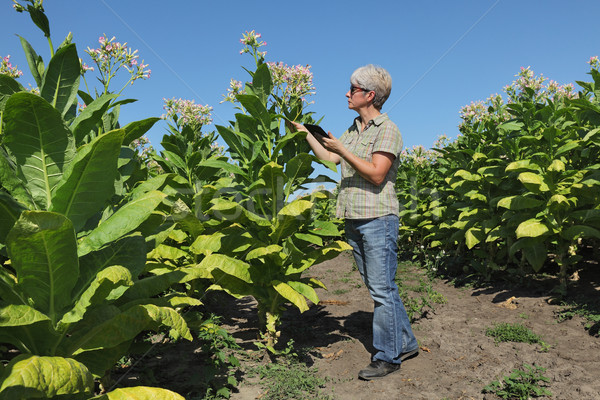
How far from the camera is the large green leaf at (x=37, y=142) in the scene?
1.65m

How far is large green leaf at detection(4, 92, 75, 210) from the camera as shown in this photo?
5.42ft

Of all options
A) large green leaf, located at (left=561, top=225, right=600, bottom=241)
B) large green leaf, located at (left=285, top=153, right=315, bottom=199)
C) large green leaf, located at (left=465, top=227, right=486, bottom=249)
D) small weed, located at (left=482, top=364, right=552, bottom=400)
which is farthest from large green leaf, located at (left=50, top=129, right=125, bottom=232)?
large green leaf, located at (left=465, top=227, right=486, bottom=249)

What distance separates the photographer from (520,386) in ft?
8.94

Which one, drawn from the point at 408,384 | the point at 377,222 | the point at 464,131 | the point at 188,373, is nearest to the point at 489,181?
the point at 464,131

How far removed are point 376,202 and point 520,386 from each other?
5.04ft

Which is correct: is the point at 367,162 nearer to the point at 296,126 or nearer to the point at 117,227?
the point at 296,126

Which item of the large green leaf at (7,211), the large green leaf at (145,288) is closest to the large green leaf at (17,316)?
the large green leaf at (7,211)

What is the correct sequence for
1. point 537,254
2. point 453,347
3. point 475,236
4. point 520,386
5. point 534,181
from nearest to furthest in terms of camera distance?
point 520,386
point 453,347
point 534,181
point 537,254
point 475,236

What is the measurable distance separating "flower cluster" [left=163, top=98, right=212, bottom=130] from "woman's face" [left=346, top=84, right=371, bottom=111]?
249 cm

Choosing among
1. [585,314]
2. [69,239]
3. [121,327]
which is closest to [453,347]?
[585,314]

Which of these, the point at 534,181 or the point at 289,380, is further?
the point at 534,181

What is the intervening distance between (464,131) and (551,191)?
2.47m

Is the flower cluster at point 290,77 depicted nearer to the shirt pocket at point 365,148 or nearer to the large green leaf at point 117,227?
the shirt pocket at point 365,148

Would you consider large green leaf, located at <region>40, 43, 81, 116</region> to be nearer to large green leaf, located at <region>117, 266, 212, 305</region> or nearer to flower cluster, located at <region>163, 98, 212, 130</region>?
large green leaf, located at <region>117, 266, 212, 305</region>
